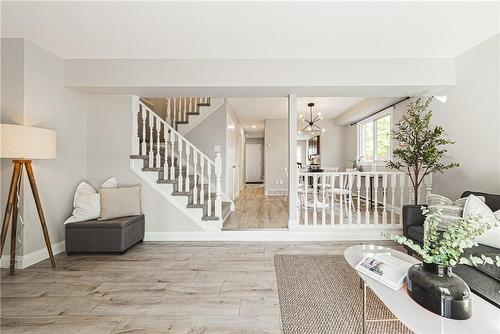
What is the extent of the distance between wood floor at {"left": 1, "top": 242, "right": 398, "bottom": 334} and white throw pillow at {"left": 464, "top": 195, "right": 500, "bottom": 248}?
1397 millimetres

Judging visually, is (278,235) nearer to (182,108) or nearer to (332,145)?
(182,108)

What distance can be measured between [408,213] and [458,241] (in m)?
1.66

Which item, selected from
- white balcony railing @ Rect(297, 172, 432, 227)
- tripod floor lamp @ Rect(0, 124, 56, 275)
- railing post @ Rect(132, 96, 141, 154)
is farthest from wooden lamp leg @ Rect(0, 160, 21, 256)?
white balcony railing @ Rect(297, 172, 432, 227)

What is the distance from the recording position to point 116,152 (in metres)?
3.31

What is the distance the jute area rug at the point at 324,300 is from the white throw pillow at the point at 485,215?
996 mm

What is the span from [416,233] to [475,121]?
1634 mm

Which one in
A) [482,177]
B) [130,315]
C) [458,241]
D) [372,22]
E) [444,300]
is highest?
[372,22]

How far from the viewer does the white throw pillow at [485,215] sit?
174cm

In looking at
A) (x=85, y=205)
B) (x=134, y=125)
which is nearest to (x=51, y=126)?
(x=134, y=125)

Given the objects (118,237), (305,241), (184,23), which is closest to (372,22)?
(184,23)

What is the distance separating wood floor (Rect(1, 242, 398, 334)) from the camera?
5.22 feet

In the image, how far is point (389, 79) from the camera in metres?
2.95

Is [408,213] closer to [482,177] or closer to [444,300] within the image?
[482,177]

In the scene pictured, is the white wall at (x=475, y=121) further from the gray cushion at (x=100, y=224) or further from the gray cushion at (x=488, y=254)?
the gray cushion at (x=100, y=224)
